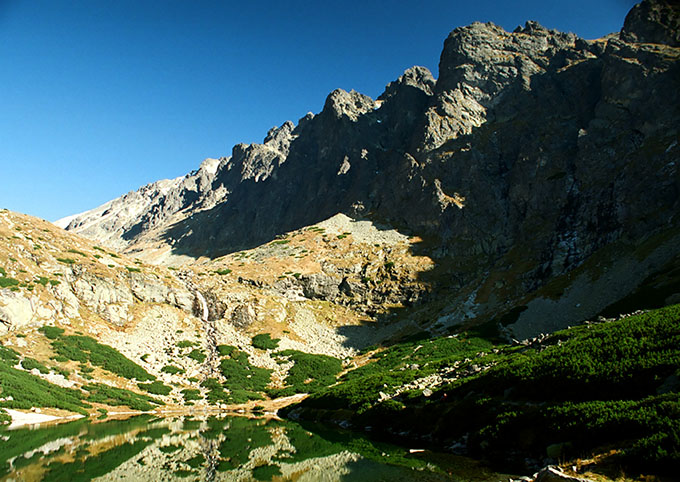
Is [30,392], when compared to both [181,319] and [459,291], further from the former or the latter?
[459,291]

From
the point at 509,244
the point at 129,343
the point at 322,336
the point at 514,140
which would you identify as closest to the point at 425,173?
the point at 514,140

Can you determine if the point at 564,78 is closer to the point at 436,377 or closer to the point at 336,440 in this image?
the point at 436,377

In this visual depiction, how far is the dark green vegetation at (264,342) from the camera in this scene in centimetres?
5975

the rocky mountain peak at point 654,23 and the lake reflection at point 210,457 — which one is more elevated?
the rocky mountain peak at point 654,23

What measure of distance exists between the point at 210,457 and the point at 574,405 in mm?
15558

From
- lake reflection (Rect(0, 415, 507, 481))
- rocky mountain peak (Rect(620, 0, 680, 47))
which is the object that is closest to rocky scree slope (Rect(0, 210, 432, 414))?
lake reflection (Rect(0, 415, 507, 481))

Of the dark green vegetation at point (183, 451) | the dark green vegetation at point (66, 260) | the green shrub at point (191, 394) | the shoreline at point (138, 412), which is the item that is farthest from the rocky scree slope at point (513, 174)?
the dark green vegetation at point (66, 260)

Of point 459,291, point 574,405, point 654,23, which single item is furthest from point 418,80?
point 574,405

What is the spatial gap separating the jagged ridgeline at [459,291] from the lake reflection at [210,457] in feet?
11.5

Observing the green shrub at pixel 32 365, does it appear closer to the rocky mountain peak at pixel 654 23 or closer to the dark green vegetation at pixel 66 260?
the dark green vegetation at pixel 66 260

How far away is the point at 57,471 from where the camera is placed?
1570cm

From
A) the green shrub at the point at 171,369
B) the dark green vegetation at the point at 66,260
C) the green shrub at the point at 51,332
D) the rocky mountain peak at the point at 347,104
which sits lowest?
the green shrub at the point at 171,369

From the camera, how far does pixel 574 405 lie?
1404 cm

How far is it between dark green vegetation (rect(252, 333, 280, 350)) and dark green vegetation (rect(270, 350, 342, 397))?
2308 millimetres
